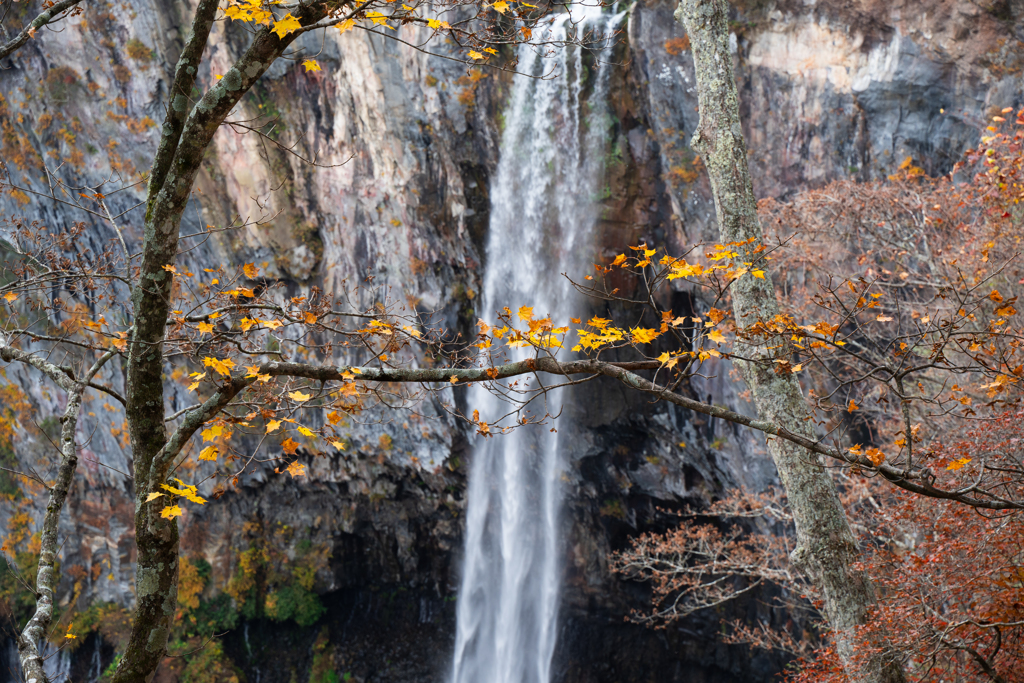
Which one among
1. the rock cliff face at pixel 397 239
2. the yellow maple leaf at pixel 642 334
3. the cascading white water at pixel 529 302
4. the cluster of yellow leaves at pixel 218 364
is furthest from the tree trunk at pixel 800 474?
the cascading white water at pixel 529 302

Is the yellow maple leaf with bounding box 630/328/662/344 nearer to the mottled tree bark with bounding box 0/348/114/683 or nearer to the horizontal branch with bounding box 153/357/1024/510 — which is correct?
the horizontal branch with bounding box 153/357/1024/510

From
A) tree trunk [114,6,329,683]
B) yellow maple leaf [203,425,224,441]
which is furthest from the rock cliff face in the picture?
yellow maple leaf [203,425,224,441]

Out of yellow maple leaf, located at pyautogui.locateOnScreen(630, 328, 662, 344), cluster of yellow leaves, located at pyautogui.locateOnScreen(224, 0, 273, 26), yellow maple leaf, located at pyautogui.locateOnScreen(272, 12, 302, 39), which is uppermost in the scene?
cluster of yellow leaves, located at pyautogui.locateOnScreen(224, 0, 273, 26)

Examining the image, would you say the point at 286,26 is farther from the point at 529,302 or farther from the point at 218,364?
the point at 529,302

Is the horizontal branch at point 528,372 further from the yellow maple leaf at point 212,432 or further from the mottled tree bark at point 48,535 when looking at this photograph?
the mottled tree bark at point 48,535

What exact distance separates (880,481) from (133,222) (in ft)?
40.9

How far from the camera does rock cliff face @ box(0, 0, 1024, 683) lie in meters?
9.63

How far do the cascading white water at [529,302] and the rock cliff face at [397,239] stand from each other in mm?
339

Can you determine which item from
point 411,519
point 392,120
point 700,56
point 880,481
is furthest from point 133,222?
point 880,481

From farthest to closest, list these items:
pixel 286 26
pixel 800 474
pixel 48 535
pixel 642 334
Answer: pixel 800 474 < pixel 48 535 < pixel 642 334 < pixel 286 26

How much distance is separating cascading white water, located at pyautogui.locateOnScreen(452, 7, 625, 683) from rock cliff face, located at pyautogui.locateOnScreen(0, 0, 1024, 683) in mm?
339

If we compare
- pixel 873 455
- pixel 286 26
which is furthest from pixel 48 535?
pixel 873 455

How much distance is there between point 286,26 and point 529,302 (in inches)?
356

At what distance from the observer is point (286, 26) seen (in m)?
2.37
